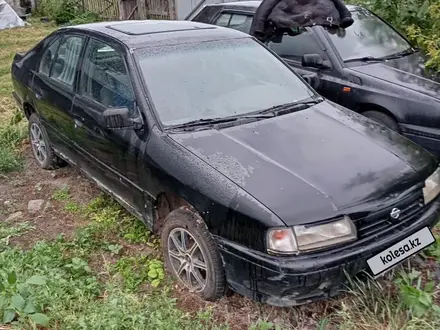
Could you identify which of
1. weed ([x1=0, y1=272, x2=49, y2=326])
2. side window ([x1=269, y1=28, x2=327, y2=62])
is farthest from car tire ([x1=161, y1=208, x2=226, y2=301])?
side window ([x1=269, y1=28, x2=327, y2=62])

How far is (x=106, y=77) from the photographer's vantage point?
13.1 feet

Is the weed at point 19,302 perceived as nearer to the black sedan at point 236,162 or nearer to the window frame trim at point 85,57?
the black sedan at point 236,162

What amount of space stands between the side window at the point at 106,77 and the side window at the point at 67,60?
0.71ft

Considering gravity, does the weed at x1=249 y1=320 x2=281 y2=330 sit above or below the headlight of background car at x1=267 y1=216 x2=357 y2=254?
below

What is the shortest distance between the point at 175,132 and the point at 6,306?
152 cm

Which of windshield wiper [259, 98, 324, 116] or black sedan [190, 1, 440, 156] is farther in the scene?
black sedan [190, 1, 440, 156]

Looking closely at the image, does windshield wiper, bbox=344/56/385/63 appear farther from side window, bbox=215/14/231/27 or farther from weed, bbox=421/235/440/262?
weed, bbox=421/235/440/262

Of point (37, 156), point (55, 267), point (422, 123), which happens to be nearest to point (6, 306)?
point (55, 267)

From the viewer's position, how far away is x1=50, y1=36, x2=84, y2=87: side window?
447 centimetres

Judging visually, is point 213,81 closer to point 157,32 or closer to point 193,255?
point 157,32

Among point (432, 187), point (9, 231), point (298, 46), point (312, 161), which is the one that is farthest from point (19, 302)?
point (298, 46)

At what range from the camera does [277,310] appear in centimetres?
316

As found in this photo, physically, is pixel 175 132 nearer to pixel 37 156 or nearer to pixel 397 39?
pixel 37 156

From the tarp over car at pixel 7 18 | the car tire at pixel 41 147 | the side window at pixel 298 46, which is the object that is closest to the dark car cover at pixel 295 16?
the side window at pixel 298 46
